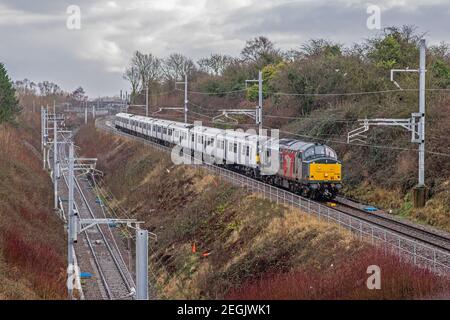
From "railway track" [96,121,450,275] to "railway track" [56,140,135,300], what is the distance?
25.8 feet

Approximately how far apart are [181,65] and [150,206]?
77374 millimetres

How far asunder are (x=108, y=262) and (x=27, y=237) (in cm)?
471

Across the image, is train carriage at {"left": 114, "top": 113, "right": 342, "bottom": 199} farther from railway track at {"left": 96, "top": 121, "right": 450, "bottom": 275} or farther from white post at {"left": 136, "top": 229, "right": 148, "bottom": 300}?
white post at {"left": 136, "top": 229, "right": 148, "bottom": 300}

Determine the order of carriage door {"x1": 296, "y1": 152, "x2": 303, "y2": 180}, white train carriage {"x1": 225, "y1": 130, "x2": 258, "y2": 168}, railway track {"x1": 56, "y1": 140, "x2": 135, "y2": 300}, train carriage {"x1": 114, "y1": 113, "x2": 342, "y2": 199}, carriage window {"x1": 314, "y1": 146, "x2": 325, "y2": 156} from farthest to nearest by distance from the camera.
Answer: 1. white train carriage {"x1": 225, "y1": 130, "x2": 258, "y2": 168}
2. carriage door {"x1": 296, "y1": 152, "x2": 303, "y2": 180}
3. carriage window {"x1": 314, "y1": 146, "x2": 325, "y2": 156}
4. train carriage {"x1": 114, "y1": 113, "x2": 342, "y2": 199}
5. railway track {"x1": 56, "y1": 140, "x2": 135, "y2": 300}

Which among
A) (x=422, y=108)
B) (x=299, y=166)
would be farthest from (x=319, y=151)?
(x=422, y=108)

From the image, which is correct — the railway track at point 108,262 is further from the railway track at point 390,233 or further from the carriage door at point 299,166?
the carriage door at point 299,166

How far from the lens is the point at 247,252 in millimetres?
26531

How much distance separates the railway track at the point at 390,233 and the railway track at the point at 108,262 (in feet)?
25.8

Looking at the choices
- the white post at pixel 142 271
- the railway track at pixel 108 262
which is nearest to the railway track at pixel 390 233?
the white post at pixel 142 271

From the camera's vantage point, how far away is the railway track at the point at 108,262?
29094 mm

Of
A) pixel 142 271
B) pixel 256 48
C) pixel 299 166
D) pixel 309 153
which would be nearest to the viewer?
pixel 142 271

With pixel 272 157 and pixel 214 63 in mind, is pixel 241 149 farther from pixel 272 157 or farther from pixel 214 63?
pixel 214 63

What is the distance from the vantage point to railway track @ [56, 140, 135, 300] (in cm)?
2909

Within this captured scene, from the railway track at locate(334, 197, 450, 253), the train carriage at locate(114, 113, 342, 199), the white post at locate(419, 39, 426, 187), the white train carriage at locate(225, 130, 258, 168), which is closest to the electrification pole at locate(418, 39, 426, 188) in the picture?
the white post at locate(419, 39, 426, 187)
